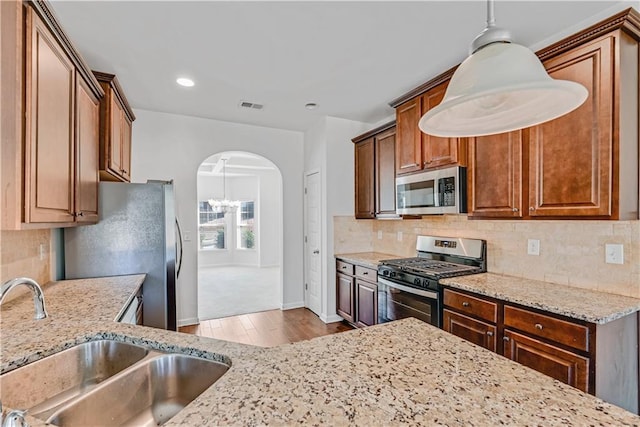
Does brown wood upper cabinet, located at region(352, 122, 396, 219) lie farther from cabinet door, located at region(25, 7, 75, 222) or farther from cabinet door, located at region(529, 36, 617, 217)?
Result: cabinet door, located at region(25, 7, 75, 222)

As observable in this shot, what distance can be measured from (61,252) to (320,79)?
8.82 ft

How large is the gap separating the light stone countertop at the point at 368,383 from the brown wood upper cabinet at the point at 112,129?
1.67 metres

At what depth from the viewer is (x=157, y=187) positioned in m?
2.67

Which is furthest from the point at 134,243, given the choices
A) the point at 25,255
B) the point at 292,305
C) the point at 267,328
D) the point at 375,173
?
the point at 375,173

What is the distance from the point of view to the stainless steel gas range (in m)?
2.50

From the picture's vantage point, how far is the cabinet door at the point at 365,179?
12.7 ft

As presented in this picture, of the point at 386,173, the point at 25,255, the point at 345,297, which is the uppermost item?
the point at 386,173

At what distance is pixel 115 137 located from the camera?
2768 millimetres

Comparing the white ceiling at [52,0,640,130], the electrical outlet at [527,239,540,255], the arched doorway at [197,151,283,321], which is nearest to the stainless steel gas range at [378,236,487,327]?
the electrical outlet at [527,239,540,255]

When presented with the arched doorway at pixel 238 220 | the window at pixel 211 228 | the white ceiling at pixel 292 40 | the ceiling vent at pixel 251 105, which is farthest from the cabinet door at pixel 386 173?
the window at pixel 211 228

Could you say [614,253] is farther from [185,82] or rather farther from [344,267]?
[185,82]

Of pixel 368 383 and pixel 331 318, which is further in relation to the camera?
pixel 331 318

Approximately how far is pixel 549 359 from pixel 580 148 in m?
1.25

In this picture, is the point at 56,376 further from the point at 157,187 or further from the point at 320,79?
the point at 320,79
